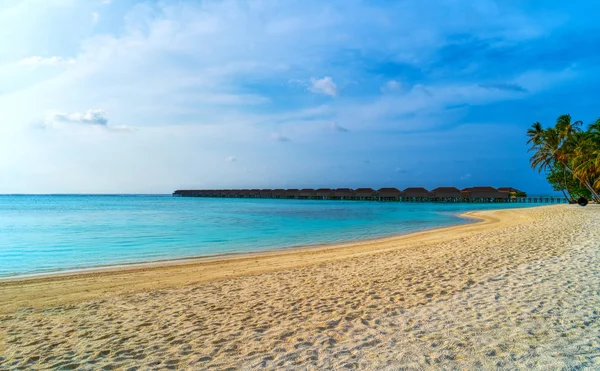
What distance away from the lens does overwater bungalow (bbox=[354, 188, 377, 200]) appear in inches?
3137

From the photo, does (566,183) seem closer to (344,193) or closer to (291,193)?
(344,193)

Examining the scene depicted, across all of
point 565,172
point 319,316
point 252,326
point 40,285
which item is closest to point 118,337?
point 252,326

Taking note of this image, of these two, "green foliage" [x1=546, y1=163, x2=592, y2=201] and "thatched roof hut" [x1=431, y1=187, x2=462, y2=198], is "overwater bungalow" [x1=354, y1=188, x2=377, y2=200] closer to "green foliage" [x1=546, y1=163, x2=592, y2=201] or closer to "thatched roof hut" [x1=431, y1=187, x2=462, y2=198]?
"thatched roof hut" [x1=431, y1=187, x2=462, y2=198]

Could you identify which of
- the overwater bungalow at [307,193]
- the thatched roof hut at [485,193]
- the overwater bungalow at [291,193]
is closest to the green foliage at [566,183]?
the thatched roof hut at [485,193]

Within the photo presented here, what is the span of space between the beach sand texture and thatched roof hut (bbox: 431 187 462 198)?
61460mm

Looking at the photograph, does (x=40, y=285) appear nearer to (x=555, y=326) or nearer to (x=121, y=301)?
(x=121, y=301)

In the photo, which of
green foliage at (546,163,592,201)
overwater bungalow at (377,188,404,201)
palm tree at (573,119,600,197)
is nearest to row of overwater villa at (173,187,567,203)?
overwater bungalow at (377,188,404,201)

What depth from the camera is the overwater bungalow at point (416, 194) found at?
227 feet

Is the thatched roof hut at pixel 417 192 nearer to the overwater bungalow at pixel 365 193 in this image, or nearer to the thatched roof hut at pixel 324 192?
the overwater bungalow at pixel 365 193

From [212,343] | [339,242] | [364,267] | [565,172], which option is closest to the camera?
[212,343]

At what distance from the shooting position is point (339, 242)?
15.0m

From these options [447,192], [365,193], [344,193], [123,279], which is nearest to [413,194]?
[447,192]

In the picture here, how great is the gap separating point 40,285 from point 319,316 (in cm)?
616

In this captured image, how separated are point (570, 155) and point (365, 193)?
159 feet
